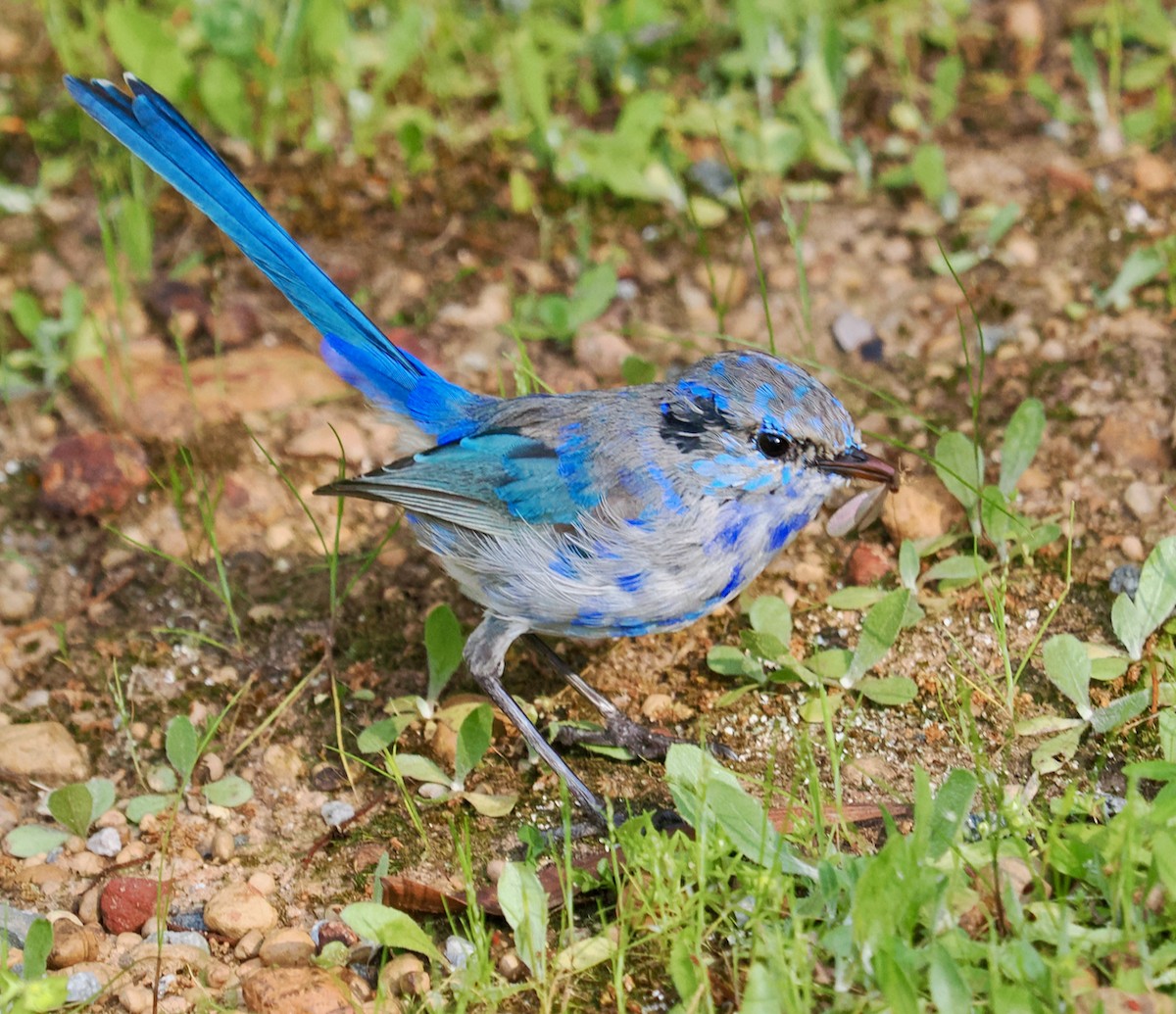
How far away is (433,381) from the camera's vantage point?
14.6ft

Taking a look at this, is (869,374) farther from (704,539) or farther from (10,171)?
(10,171)

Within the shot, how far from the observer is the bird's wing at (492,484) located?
405cm

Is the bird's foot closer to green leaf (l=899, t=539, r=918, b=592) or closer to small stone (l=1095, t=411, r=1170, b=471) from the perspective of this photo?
green leaf (l=899, t=539, r=918, b=592)

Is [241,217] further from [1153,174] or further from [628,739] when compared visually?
[1153,174]

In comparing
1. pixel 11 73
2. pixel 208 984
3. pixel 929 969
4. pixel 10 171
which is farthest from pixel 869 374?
pixel 11 73

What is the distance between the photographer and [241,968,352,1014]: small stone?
318 centimetres

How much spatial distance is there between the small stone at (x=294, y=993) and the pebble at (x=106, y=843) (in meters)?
0.75

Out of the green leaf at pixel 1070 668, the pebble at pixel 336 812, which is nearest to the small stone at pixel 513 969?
the pebble at pixel 336 812

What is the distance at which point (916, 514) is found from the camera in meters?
4.47

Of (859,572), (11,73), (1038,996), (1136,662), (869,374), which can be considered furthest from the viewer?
(11,73)

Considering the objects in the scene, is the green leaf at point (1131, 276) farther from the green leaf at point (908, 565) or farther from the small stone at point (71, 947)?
the small stone at point (71, 947)

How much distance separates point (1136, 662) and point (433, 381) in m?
2.23

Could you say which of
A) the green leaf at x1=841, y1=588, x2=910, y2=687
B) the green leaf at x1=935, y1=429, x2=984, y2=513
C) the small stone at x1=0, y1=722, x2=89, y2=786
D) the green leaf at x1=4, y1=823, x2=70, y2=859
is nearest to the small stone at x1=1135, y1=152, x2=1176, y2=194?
the green leaf at x1=935, y1=429, x2=984, y2=513

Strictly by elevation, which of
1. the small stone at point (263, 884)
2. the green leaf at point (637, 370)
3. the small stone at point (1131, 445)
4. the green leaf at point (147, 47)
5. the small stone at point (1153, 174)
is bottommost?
the small stone at point (263, 884)
